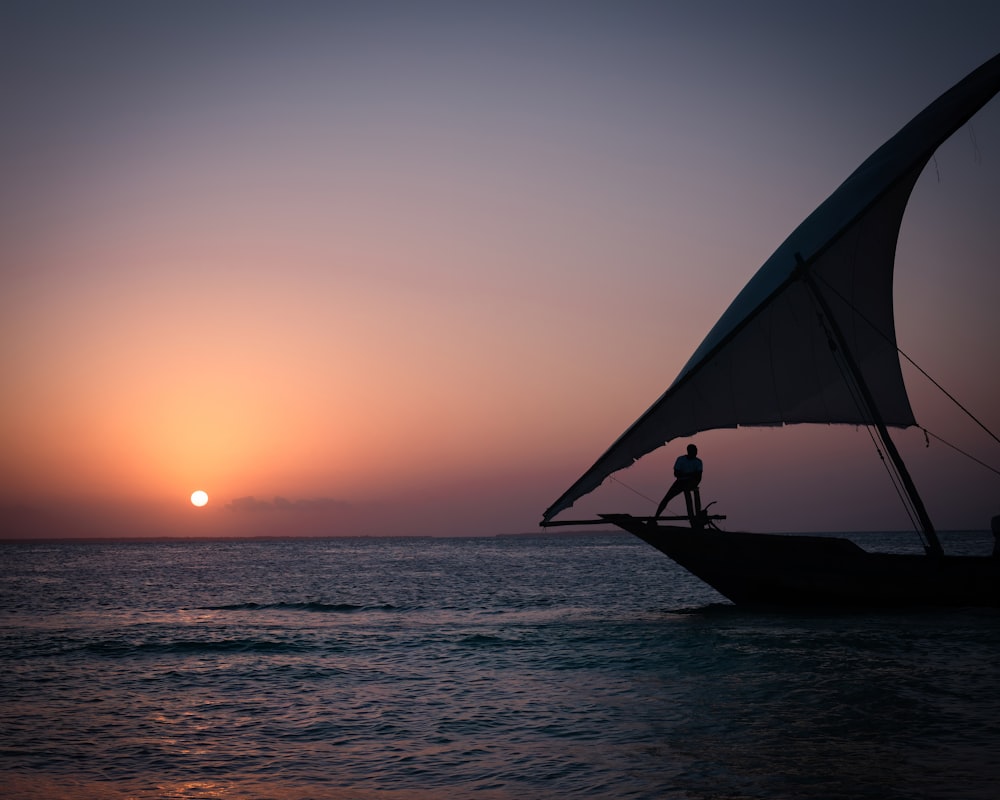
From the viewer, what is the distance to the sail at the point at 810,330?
66.3ft

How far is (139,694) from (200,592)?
114 feet

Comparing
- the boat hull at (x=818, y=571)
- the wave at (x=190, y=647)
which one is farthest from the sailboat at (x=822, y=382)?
the wave at (x=190, y=647)

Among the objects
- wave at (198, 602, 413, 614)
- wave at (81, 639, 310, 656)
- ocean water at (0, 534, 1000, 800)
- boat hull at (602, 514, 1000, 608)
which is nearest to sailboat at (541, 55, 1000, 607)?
boat hull at (602, 514, 1000, 608)

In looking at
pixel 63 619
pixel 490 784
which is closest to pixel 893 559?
pixel 490 784

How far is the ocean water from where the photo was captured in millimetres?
9062

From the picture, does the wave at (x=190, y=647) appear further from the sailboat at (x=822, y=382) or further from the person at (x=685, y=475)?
the person at (x=685, y=475)

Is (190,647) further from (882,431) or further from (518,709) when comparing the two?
(882,431)

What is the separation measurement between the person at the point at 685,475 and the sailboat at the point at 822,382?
73 centimetres

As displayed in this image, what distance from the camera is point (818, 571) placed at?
21.4 metres

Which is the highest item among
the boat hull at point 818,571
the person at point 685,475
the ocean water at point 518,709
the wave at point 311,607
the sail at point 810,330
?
the sail at point 810,330

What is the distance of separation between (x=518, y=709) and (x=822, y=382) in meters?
13.7

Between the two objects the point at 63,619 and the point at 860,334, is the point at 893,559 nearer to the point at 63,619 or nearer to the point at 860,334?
the point at 860,334

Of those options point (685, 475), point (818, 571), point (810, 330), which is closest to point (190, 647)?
point (685, 475)

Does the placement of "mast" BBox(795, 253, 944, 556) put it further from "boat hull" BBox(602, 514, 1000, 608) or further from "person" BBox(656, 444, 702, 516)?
"person" BBox(656, 444, 702, 516)
